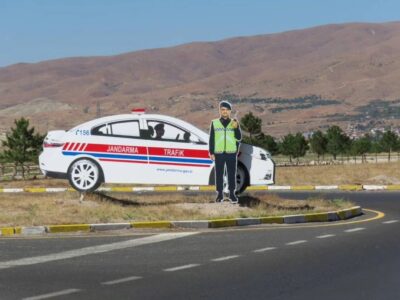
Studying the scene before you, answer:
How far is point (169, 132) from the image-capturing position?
19281 mm

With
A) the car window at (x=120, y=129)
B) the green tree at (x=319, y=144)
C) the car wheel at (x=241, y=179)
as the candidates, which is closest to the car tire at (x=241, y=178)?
the car wheel at (x=241, y=179)

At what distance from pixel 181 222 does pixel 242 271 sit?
19.6 feet

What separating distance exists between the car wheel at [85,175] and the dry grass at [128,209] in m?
0.32

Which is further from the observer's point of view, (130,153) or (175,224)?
(130,153)

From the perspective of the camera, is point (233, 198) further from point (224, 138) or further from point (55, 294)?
point (55, 294)

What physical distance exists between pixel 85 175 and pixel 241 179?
3484 millimetres

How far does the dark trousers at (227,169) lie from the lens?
1839 cm

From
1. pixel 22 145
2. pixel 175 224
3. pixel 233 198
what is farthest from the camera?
pixel 22 145

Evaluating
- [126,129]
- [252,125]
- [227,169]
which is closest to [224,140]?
[227,169]

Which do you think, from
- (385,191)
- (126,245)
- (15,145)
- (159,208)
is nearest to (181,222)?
(159,208)

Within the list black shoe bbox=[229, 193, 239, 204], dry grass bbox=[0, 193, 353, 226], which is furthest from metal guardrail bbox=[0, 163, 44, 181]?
black shoe bbox=[229, 193, 239, 204]

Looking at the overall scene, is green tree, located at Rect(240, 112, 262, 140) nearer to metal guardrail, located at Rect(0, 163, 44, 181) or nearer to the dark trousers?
metal guardrail, located at Rect(0, 163, 44, 181)

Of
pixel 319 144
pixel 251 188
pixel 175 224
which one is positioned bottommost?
pixel 175 224

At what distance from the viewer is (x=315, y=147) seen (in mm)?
93250
